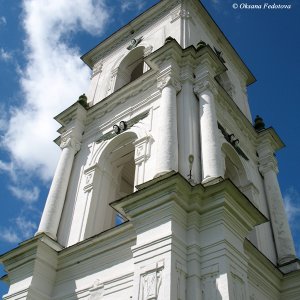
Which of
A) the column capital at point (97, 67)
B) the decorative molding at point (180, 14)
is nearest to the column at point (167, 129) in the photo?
the decorative molding at point (180, 14)

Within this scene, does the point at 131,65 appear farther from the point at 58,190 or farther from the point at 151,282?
the point at 151,282

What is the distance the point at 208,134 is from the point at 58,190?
521 centimetres

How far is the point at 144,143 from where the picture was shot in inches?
580

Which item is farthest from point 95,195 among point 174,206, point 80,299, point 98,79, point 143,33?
point 143,33

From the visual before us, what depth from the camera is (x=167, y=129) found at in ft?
43.8

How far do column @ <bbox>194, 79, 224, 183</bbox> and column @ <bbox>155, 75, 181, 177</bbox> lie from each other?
737 mm

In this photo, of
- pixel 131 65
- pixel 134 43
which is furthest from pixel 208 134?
pixel 134 43

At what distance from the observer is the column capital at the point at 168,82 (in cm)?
1520

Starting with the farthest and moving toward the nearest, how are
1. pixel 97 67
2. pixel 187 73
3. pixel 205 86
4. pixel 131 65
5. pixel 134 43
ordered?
pixel 97 67
pixel 131 65
pixel 134 43
pixel 187 73
pixel 205 86

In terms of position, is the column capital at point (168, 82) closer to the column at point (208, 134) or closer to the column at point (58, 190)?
the column at point (208, 134)

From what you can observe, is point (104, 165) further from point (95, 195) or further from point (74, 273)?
point (74, 273)

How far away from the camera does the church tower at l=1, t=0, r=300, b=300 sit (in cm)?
1031

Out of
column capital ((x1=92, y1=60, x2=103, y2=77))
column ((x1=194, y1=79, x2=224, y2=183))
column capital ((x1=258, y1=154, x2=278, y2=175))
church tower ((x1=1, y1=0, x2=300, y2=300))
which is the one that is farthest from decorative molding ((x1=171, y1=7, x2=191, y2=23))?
column capital ((x1=258, y1=154, x2=278, y2=175))

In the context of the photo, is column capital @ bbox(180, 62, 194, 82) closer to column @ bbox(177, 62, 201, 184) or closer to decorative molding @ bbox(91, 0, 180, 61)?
column @ bbox(177, 62, 201, 184)
